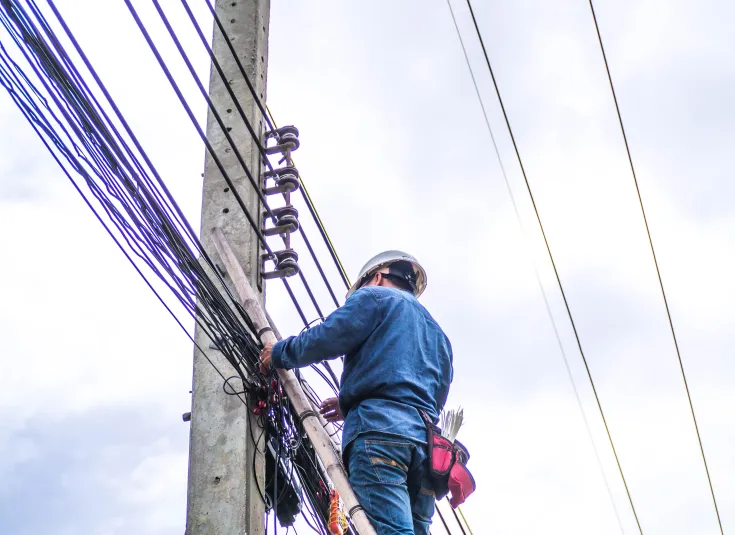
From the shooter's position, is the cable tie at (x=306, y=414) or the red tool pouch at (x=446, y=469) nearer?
the red tool pouch at (x=446, y=469)

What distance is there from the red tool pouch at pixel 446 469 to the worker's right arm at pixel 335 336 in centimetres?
44

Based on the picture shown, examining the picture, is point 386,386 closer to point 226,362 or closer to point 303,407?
point 303,407

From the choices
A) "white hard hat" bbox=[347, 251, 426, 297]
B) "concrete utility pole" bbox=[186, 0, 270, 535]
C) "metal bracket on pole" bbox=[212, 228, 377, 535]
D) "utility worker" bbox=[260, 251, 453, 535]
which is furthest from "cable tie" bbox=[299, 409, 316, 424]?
"white hard hat" bbox=[347, 251, 426, 297]

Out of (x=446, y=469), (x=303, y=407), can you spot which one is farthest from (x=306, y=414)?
(x=446, y=469)

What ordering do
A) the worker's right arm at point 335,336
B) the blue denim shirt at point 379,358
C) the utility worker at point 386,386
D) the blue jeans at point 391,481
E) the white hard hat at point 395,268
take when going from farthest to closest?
the white hard hat at point 395,268, the worker's right arm at point 335,336, the blue denim shirt at point 379,358, the utility worker at point 386,386, the blue jeans at point 391,481

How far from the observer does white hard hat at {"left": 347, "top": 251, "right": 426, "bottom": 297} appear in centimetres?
450

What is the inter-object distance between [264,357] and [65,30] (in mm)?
1556

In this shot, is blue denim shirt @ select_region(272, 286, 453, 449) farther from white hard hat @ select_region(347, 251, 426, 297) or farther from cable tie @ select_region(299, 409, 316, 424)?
white hard hat @ select_region(347, 251, 426, 297)

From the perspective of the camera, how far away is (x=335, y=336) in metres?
3.91

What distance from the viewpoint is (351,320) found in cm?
396

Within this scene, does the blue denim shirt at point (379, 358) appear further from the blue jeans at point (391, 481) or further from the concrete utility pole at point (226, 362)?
the concrete utility pole at point (226, 362)

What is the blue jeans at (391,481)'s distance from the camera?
3.48 meters

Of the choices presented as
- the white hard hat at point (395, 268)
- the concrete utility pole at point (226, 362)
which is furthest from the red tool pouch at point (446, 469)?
the white hard hat at point (395, 268)

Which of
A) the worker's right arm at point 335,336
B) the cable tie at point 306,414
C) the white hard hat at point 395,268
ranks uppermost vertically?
the white hard hat at point 395,268
